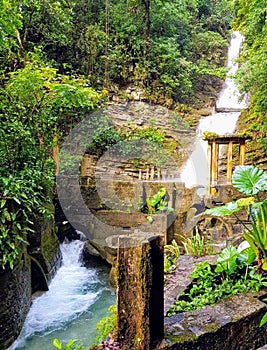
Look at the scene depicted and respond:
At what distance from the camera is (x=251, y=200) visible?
9.26 feet

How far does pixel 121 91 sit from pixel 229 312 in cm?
1098

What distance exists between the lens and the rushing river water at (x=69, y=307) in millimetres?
4340

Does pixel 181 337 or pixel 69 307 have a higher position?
pixel 181 337

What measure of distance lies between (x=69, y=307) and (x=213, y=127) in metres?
9.36

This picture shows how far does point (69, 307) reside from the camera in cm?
528

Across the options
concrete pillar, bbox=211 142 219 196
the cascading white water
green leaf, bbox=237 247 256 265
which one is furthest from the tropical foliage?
the cascading white water

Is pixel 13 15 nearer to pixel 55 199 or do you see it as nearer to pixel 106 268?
pixel 55 199

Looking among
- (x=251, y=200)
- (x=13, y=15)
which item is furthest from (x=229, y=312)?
(x=13, y=15)

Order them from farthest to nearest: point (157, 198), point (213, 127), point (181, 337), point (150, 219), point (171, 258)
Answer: point (213, 127), point (157, 198), point (150, 219), point (171, 258), point (181, 337)

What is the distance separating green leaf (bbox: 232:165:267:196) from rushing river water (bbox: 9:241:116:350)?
10.4 feet

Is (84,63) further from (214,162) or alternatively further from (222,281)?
(222,281)

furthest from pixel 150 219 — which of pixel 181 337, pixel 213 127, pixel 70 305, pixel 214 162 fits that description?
pixel 213 127

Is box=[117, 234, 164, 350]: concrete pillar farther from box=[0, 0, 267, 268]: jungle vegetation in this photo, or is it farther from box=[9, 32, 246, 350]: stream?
box=[9, 32, 246, 350]: stream

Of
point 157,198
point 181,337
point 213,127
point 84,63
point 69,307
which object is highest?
point 84,63
